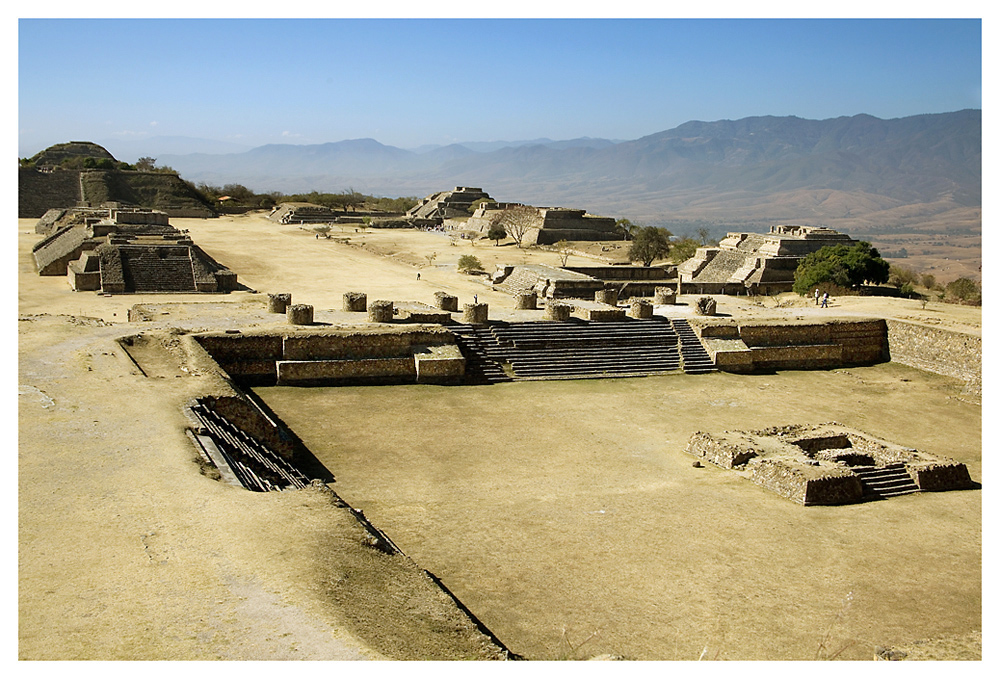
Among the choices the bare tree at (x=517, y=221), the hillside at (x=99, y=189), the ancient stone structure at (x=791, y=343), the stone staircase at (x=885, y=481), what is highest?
the hillside at (x=99, y=189)

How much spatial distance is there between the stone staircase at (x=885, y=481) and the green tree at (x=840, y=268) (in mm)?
18875

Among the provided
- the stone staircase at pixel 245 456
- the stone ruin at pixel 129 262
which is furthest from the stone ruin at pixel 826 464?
the stone ruin at pixel 129 262

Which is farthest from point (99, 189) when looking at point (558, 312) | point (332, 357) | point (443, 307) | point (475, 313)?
point (558, 312)

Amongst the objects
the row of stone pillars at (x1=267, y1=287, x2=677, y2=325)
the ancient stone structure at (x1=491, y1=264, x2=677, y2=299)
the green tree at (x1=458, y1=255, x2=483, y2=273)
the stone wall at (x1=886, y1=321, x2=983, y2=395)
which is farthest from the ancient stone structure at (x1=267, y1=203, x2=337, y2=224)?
the stone wall at (x1=886, y1=321, x2=983, y2=395)

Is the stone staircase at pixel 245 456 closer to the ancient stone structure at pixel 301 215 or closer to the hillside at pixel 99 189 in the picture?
the hillside at pixel 99 189

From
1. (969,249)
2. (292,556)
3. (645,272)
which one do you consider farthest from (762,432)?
(969,249)

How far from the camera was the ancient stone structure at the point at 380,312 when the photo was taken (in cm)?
2075

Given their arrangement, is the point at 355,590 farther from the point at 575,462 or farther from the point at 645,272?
the point at 645,272

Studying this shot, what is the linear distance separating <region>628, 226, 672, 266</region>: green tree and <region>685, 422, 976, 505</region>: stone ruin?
28375mm

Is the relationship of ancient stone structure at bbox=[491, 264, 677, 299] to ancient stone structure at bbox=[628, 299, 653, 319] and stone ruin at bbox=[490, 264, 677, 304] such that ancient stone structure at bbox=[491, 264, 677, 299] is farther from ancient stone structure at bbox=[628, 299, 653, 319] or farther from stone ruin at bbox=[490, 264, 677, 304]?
ancient stone structure at bbox=[628, 299, 653, 319]

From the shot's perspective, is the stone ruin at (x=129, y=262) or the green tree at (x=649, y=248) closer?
the stone ruin at (x=129, y=262)

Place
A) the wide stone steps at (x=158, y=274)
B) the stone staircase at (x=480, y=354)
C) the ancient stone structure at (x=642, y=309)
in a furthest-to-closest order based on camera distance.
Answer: the wide stone steps at (x=158, y=274) < the ancient stone structure at (x=642, y=309) < the stone staircase at (x=480, y=354)

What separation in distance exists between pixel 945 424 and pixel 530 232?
35694mm

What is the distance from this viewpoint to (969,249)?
103m
